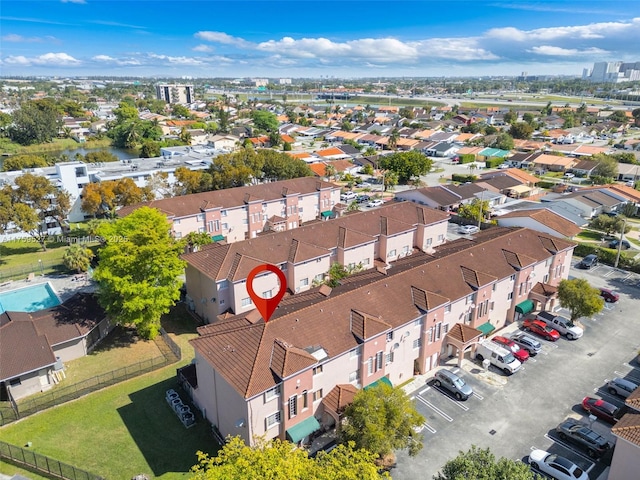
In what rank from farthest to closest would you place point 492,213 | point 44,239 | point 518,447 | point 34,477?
point 492,213 → point 44,239 → point 518,447 → point 34,477

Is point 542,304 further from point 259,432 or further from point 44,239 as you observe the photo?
point 44,239

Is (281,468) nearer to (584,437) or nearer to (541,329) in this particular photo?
(584,437)

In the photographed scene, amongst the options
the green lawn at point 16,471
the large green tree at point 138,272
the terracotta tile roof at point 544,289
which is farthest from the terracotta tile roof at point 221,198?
the terracotta tile roof at point 544,289

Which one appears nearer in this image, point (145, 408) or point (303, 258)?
point (145, 408)

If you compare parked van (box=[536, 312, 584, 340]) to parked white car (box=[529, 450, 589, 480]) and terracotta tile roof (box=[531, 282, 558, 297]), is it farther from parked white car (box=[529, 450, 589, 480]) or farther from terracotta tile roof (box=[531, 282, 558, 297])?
parked white car (box=[529, 450, 589, 480])

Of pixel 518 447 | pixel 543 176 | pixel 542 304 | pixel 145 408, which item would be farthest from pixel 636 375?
pixel 543 176

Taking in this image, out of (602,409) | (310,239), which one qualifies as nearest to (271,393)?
(602,409)
